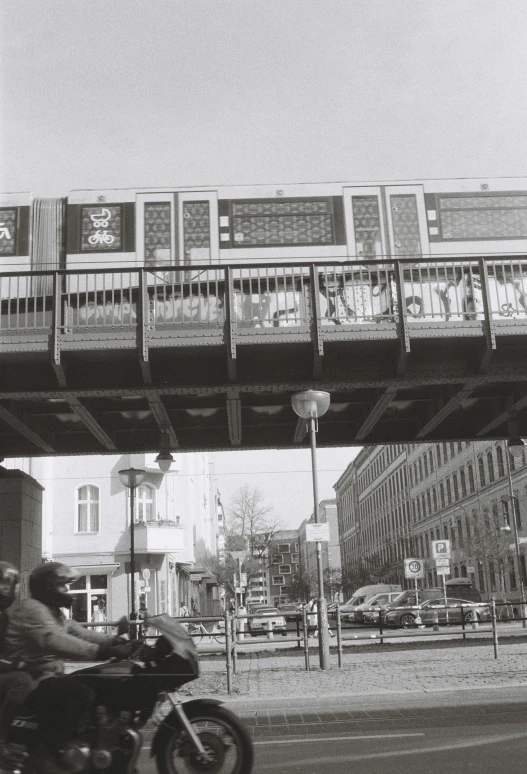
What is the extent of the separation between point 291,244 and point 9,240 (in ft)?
18.9

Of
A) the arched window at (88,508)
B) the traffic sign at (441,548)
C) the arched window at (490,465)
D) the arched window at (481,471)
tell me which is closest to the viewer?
the traffic sign at (441,548)

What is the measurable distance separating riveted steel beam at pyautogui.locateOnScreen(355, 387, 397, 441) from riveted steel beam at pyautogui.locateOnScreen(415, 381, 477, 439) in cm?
113

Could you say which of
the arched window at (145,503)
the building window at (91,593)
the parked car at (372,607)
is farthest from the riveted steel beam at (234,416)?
the building window at (91,593)

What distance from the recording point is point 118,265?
18.3 m

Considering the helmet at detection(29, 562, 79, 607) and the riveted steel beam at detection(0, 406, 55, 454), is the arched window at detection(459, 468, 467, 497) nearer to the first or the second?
the riveted steel beam at detection(0, 406, 55, 454)

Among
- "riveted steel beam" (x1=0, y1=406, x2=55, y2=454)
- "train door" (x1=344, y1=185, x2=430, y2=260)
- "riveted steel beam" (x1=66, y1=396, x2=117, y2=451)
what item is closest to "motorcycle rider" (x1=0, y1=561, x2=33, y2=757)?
"riveted steel beam" (x1=66, y1=396, x2=117, y2=451)

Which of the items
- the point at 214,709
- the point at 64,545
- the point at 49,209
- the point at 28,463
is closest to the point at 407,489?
the point at 64,545

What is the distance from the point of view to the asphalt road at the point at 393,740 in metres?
6.85

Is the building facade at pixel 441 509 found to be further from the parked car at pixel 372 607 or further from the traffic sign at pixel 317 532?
the traffic sign at pixel 317 532

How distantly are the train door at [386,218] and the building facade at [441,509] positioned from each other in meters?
26.5

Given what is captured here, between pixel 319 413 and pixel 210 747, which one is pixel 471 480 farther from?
pixel 210 747

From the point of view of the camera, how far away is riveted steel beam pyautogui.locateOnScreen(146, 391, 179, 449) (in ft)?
54.4

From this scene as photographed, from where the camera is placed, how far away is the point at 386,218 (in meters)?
18.5

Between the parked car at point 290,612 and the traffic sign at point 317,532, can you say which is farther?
the parked car at point 290,612
